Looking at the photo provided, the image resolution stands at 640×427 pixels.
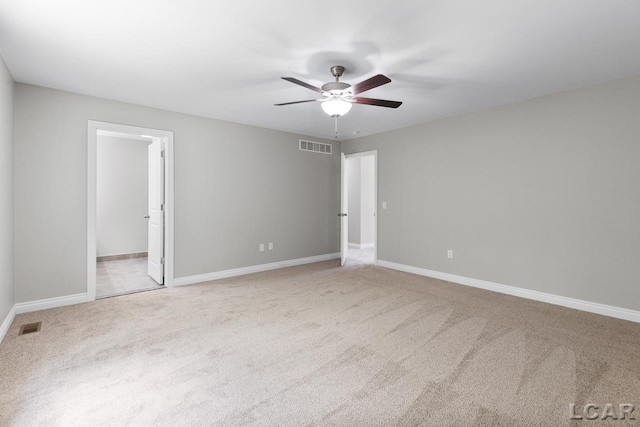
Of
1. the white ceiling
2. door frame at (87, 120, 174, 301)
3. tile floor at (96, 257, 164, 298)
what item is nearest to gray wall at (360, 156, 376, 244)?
the white ceiling

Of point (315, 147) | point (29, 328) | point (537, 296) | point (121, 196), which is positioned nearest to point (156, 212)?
point (29, 328)

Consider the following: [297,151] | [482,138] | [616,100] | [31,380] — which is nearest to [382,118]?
[482,138]

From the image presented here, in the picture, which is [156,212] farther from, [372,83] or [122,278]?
[372,83]

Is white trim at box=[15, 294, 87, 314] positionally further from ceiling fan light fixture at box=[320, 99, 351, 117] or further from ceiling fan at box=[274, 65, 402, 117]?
ceiling fan light fixture at box=[320, 99, 351, 117]

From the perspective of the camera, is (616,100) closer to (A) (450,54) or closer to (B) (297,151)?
(A) (450,54)

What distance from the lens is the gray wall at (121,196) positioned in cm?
616

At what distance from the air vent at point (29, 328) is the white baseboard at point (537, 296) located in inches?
187

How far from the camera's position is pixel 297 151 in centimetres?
573

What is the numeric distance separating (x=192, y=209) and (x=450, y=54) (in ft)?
12.4

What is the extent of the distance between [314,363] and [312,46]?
8.25 ft

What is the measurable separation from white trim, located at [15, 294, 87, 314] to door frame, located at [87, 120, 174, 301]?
4.2 inches

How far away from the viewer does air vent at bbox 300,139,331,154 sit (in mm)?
5816

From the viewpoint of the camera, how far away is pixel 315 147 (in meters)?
6.00

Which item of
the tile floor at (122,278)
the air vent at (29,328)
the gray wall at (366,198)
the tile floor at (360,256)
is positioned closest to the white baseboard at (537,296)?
the tile floor at (360,256)
